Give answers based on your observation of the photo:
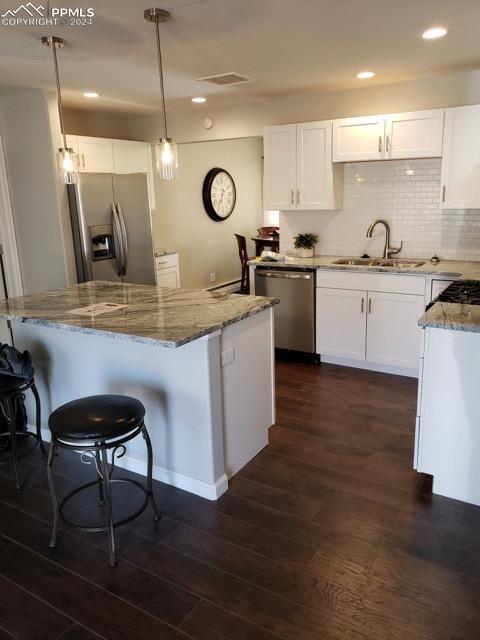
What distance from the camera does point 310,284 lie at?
→ 4508 mm

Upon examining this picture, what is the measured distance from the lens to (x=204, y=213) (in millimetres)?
7332

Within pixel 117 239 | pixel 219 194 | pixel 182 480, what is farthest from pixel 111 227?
pixel 219 194

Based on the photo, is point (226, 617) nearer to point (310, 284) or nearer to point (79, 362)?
point (79, 362)

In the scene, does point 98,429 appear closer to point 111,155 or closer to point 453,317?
point 453,317

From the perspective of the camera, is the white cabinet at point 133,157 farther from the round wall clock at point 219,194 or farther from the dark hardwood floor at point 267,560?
the dark hardwood floor at point 267,560

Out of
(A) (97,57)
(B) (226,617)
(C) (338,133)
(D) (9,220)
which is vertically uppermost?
(A) (97,57)

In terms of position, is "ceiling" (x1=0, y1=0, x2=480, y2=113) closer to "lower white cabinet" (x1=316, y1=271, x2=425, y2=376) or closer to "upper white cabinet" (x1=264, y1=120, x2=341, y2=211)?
"upper white cabinet" (x1=264, y1=120, x2=341, y2=211)

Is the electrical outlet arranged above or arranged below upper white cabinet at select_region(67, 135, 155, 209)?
below

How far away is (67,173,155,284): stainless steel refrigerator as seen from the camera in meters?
4.47

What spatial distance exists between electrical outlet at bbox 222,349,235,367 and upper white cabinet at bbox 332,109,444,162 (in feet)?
8.33

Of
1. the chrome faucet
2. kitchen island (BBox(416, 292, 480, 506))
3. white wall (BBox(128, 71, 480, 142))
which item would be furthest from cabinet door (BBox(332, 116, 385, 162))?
kitchen island (BBox(416, 292, 480, 506))

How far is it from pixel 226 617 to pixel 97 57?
3.23 meters

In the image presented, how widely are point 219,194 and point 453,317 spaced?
5550 millimetres

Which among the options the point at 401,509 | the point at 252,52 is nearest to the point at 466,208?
the point at 252,52
